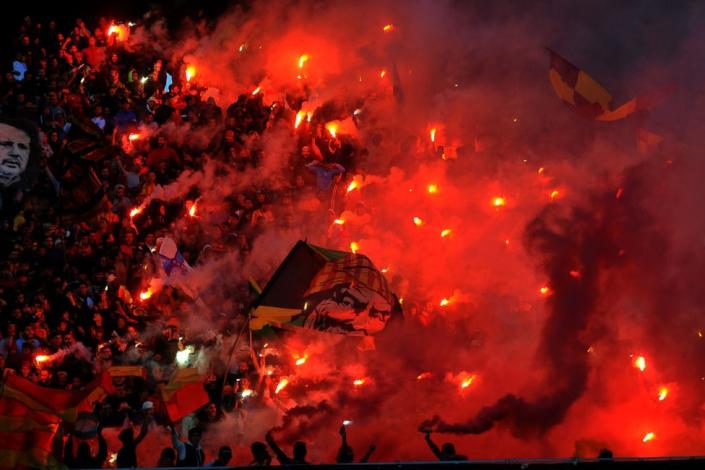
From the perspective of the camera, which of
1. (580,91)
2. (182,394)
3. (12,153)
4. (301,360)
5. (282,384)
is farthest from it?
(580,91)

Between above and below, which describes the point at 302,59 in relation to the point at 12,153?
above

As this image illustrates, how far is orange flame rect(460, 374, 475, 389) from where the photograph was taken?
8547mm

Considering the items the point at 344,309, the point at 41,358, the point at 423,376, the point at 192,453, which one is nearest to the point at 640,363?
the point at 423,376

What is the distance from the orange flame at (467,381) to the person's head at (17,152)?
14.8ft

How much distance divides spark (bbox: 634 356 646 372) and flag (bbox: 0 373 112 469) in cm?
644

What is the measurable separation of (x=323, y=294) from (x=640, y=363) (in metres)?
4.32

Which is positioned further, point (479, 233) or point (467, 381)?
point (479, 233)

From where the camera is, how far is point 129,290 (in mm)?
7059

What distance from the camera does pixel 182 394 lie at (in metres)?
6.34

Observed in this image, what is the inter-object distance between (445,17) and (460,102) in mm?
1219

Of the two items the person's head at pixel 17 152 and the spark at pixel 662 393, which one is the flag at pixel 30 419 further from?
the spark at pixel 662 393

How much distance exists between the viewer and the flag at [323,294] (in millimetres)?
7211

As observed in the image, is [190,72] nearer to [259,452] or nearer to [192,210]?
[192,210]

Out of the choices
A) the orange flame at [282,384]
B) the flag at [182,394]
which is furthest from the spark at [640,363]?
the flag at [182,394]
